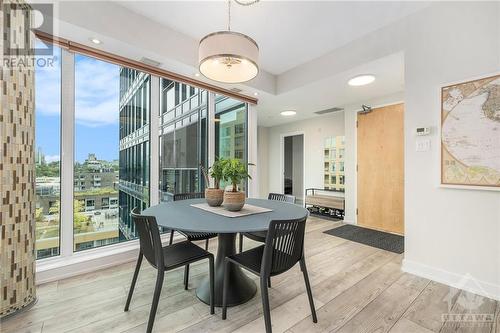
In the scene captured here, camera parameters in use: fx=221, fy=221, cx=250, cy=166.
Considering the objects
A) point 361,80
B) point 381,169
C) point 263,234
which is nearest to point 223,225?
point 263,234

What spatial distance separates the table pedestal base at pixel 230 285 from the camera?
6.00ft

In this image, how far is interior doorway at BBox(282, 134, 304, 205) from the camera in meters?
6.51

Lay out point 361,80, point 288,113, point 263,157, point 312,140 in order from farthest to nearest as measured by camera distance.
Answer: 1. point 263,157
2. point 312,140
3. point 288,113
4. point 361,80

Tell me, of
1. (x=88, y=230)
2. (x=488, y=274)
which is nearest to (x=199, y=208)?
(x=88, y=230)

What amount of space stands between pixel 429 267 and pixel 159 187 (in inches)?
128

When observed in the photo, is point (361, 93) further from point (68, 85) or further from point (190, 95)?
point (68, 85)

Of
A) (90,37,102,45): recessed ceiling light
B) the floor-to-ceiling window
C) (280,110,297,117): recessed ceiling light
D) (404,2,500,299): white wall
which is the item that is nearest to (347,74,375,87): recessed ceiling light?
(404,2,500,299): white wall

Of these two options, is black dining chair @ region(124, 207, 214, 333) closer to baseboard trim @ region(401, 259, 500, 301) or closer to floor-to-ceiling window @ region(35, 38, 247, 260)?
floor-to-ceiling window @ region(35, 38, 247, 260)

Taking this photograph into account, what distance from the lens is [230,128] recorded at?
4.19 m

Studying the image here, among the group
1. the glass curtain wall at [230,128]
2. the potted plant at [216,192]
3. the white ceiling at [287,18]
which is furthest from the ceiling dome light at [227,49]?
the glass curtain wall at [230,128]

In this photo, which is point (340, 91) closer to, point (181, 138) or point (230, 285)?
point (181, 138)
